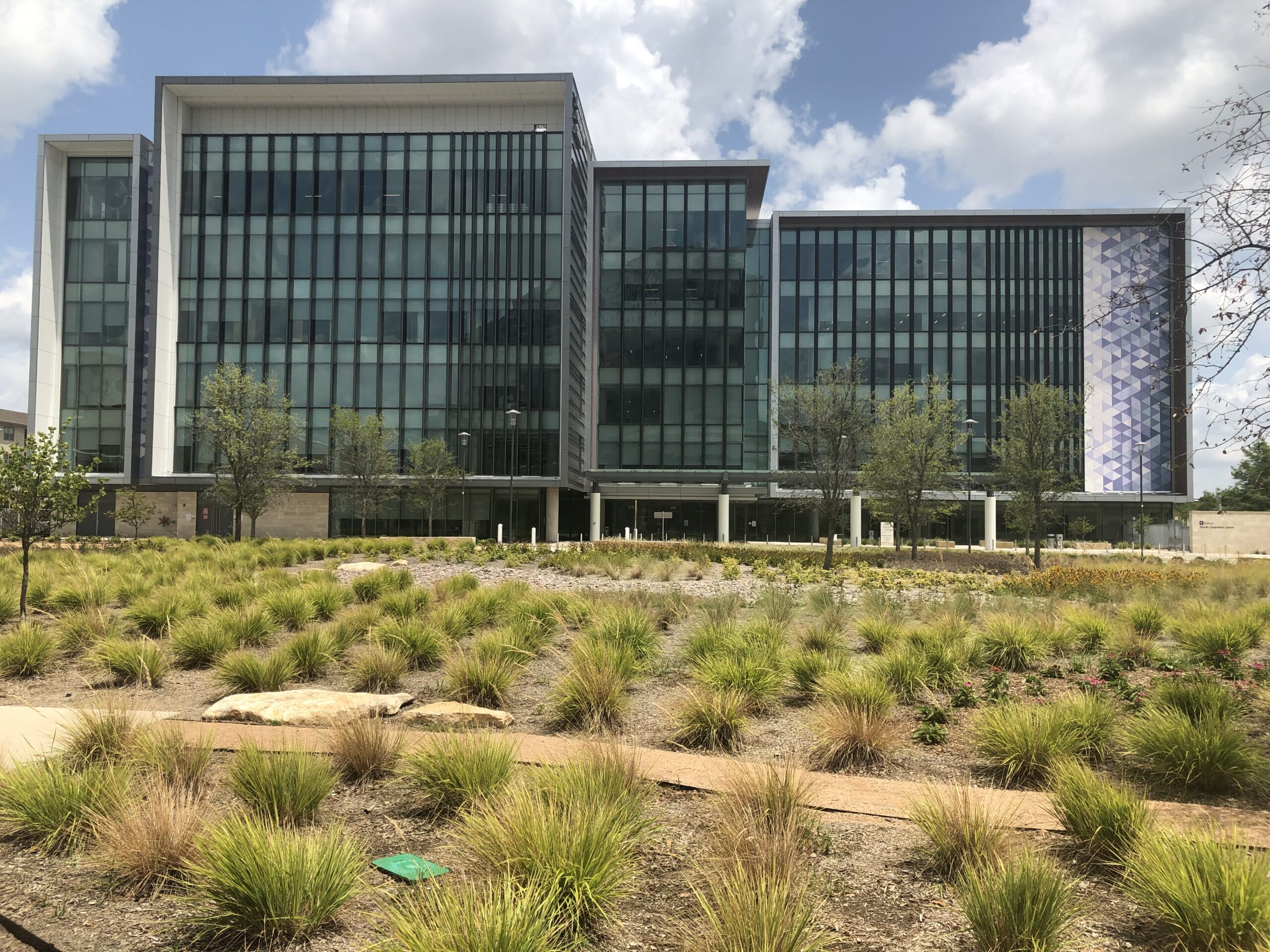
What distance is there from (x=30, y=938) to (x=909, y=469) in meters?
34.1

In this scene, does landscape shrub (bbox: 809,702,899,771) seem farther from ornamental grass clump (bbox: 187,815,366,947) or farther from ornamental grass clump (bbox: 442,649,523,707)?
ornamental grass clump (bbox: 187,815,366,947)

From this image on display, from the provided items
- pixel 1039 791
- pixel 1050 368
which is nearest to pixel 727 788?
pixel 1039 791

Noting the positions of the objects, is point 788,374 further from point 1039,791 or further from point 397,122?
point 1039,791

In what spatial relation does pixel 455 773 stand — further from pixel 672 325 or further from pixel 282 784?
pixel 672 325

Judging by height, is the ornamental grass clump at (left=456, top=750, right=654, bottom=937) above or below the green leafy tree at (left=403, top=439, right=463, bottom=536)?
below

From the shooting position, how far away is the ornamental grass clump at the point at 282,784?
16.9 feet

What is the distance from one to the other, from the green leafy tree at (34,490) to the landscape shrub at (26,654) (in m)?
3.92

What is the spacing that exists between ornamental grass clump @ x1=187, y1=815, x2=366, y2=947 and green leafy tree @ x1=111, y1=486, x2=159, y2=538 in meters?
44.4

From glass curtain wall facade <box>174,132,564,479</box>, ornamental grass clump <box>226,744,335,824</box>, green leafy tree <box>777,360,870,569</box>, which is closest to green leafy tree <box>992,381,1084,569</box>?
green leafy tree <box>777,360,870,569</box>

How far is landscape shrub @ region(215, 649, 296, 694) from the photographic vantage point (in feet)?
30.1

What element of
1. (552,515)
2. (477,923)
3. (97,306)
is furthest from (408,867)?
(97,306)

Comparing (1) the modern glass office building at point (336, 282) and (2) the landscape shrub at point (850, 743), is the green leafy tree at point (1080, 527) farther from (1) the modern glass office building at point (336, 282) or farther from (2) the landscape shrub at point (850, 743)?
(2) the landscape shrub at point (850, 743)

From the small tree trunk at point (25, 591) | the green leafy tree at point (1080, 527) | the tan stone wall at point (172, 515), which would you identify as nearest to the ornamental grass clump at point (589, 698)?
the small tree trunk at point (25, 591)

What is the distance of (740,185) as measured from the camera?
61219 millimetres
